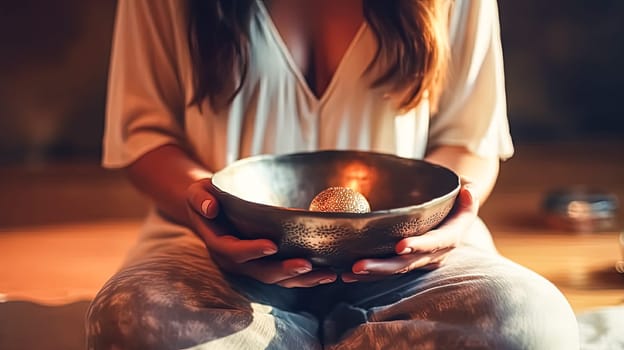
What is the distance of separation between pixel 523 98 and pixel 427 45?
4.03ft

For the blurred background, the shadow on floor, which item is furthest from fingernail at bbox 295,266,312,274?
the blurred background

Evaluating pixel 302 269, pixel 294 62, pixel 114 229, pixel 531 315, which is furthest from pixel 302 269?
pixel 114 229

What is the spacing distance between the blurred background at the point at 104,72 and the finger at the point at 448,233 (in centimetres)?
134

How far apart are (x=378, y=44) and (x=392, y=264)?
0.34m

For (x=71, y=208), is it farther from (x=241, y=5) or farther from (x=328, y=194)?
(x=328, y=194)

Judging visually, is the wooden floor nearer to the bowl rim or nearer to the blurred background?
the blurred background

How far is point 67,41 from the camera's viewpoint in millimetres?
2223

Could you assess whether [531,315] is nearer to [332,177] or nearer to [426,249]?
[426,249]

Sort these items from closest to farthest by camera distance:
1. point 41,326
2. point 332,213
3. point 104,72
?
point 332,213 < point 41,326 < point 104,72

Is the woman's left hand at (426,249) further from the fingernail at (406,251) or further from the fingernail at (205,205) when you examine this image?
the fingernail at (205,205)

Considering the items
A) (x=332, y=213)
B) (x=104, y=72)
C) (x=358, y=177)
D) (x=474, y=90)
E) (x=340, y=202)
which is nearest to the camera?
(x=332, y=213)

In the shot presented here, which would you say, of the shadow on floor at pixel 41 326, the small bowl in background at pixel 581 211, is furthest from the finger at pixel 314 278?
the small bowl in background at pixel 581 211

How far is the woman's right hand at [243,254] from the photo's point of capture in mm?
890

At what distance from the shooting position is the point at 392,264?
2.97 feet
